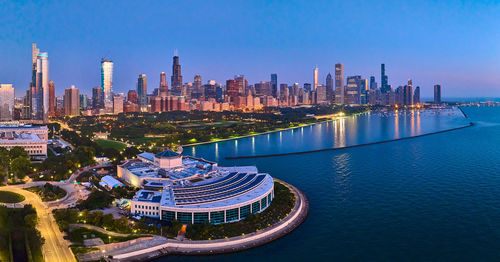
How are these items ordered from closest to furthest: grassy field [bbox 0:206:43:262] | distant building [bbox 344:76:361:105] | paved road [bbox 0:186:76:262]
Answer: grassy field [bbox 0:206:43:262] → paved road [bbox 0:186:76:262] → distant building [bbox 344:76:361:105]

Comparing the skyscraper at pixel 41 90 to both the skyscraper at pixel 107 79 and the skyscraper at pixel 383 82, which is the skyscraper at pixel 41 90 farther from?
the skyscraper at pixel 383 82

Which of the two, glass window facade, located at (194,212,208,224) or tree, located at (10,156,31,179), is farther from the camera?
tree, located at (10,156,31,179)

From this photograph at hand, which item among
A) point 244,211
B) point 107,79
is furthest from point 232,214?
point 107,79

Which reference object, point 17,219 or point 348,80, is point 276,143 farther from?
point 348,80

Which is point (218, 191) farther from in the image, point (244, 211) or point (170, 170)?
point (170, 170)

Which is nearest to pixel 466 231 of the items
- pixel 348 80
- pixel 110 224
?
pixel 110 224

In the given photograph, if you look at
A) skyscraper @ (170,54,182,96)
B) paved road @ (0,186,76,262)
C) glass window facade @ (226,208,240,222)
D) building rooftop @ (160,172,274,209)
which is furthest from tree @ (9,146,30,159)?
skyscraper @ (170,54,182,96)

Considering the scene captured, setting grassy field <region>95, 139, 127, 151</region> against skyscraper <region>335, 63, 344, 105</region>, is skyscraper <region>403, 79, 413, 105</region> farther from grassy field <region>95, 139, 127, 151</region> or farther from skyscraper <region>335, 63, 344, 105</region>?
grassy field <region>95, 139, 127, 151</region>
